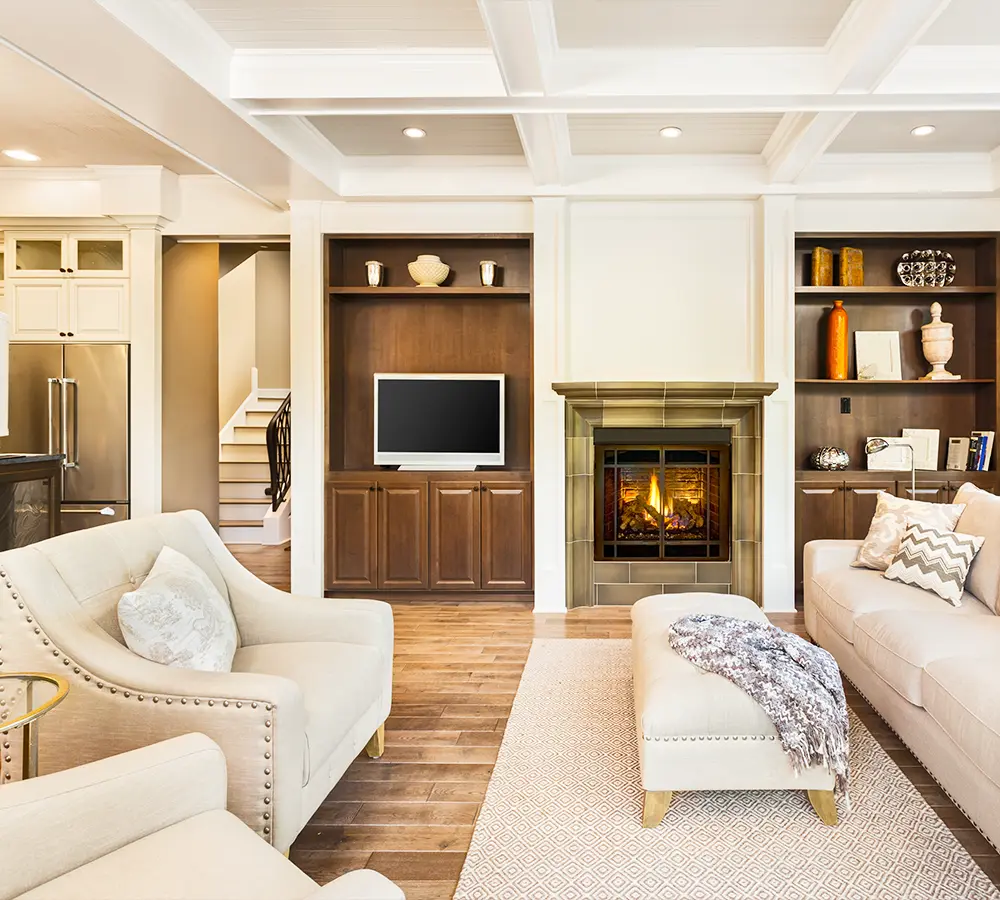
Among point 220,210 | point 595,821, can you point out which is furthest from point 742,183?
point 595,821

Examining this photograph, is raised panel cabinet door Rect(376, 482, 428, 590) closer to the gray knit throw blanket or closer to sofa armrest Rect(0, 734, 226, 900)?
the gray knit throw blanket

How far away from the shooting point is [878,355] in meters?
5.18

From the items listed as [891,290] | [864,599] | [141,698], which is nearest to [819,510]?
[891,290]

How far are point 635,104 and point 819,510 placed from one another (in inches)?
118

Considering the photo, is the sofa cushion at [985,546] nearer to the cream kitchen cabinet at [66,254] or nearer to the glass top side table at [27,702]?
the glass top side table at [27,702]

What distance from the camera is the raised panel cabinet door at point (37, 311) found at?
5035mm

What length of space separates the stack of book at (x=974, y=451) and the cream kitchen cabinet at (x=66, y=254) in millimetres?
5901

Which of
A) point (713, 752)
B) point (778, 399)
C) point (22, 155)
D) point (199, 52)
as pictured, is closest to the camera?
point (713, 752)

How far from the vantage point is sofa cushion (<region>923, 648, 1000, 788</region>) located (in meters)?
1.97

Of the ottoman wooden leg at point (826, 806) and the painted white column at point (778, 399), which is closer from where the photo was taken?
the ottoman wooden leg at point (826, 806)

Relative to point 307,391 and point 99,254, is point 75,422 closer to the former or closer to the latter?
point 99,254

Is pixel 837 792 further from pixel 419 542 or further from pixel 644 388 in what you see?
pixel 419 542

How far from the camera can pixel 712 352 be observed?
5043 mm

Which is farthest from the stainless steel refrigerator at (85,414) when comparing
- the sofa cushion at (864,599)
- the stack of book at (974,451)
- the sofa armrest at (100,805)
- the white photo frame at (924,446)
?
the stack of book at (974,451)
